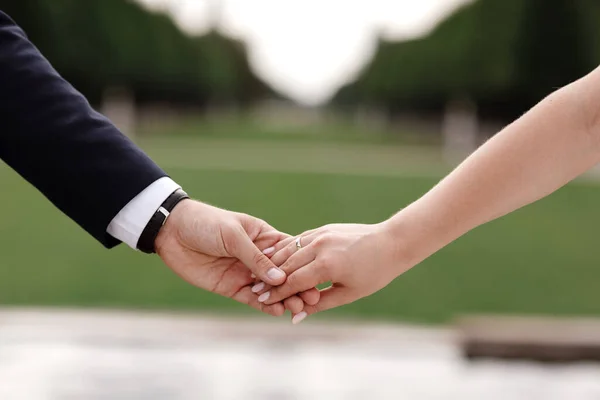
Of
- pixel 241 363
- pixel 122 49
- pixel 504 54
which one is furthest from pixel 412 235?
pixel 122 49

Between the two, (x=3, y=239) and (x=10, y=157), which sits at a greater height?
(x=3, y=239)

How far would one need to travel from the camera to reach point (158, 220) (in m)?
3.42

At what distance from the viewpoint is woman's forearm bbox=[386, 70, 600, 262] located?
3.06 metres

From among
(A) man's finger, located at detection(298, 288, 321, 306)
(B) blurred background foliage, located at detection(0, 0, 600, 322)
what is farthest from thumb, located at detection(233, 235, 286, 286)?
(B) blurred background foliage, located at detection(0, 0, 600, 322)

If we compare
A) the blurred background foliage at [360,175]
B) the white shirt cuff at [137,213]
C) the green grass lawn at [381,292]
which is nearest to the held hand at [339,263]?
the white shirt cuff at [137,213]

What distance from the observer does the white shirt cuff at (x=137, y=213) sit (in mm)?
3336

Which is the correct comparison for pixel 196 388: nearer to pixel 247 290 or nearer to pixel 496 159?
pixel 247 290

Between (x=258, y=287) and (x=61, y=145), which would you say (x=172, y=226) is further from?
(x=61, y=145)

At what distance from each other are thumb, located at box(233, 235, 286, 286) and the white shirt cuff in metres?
0.33

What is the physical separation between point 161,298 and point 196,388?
2.74m

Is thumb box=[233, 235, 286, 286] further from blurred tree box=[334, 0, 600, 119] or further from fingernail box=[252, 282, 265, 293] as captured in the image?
blurred tree box=[334, 0, 600, 119]

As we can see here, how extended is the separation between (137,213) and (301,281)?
0.64 meters

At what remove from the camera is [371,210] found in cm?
1420

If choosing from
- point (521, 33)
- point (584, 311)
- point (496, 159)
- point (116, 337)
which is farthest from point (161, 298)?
point (521, 33)
